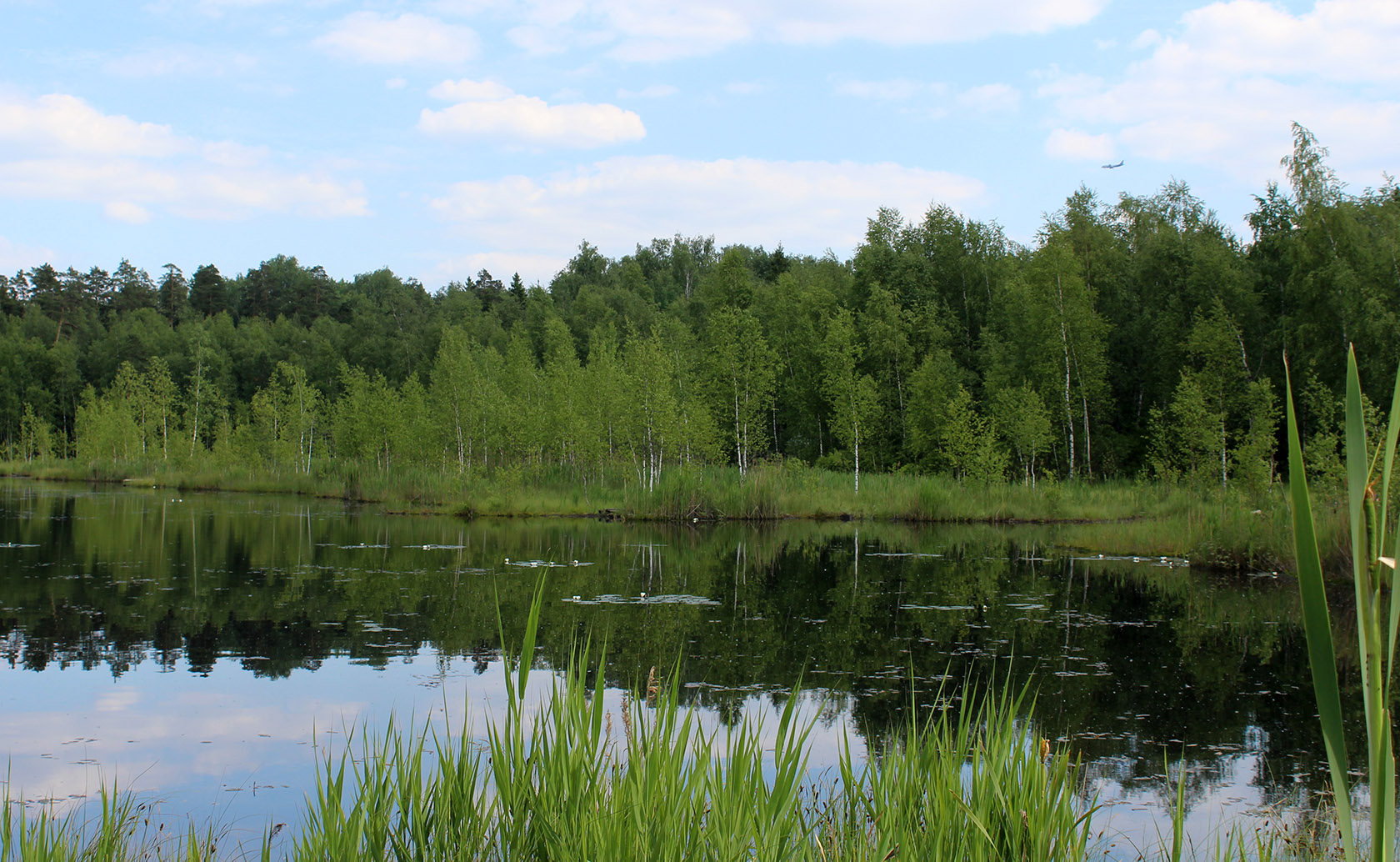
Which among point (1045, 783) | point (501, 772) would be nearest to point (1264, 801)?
point (1045, 783)

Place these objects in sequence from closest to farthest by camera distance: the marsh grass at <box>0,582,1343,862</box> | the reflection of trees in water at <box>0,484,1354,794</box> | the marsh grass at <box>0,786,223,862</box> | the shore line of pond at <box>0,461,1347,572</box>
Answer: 1. the marsh grass at <box>0,582,1343,862</box>
2. the marsh grass at <box>0,786,223,862</box>
3. the reflection of trees in water at <box>0,484,1354,794</box>
4. the shore line of pond at <box>0,461,1347,572</box>

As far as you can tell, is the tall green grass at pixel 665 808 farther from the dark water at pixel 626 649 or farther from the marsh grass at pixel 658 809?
the dark water at pixel 626 649

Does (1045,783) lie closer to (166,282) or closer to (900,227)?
(900,227)

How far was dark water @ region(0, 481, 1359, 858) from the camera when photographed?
24.7 ft

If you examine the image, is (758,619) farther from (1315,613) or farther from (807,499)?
(807,499)

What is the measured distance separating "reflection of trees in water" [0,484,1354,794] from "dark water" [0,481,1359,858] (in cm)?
6

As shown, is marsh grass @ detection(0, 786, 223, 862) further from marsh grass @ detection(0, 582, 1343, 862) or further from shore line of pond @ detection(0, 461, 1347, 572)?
shore line of pond @ detection(0, 461, 1347, 572)

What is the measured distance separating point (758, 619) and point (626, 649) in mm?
2902

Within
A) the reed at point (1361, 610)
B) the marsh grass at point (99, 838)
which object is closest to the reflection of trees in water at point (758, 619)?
the marsh grass at point (99, 838)

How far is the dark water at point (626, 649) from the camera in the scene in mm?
7516

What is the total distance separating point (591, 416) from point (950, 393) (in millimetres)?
15239

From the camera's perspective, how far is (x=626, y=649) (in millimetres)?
11078

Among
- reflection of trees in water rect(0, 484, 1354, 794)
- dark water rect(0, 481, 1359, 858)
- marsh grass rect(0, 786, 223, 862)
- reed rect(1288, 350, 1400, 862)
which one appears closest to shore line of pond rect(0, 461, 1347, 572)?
reflection of trees in water rect(0, 484, 1354, 794)

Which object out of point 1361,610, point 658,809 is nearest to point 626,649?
point 658,809
